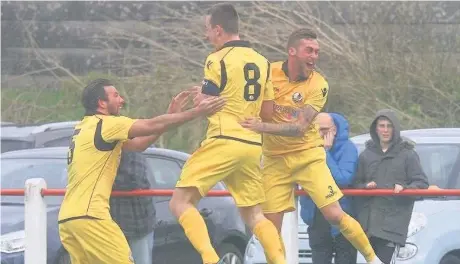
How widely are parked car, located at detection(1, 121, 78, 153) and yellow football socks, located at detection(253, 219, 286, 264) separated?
7.74 metres

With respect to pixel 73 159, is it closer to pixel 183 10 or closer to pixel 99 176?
pixel 99 176

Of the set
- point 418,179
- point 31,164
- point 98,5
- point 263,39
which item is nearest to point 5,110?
point 98,5

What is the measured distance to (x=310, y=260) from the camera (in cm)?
1109

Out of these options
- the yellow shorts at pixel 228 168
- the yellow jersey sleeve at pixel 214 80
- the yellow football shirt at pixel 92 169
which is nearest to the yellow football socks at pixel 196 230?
the yellow shorts at pixel 228 168

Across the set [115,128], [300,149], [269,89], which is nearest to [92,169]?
[115,128]

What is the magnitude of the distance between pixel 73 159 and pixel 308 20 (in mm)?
12102

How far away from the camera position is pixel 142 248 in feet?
33.2

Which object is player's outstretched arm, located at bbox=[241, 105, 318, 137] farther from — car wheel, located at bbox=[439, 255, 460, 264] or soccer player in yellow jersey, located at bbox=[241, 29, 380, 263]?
car wheel, located at bbox=[439, 255, 460, 264]

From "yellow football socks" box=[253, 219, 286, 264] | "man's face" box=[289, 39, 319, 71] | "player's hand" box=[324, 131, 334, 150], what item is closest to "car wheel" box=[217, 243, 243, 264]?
"player's hand" box=[324, 131, 334, 150]

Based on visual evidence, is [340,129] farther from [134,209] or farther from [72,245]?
[72,245]

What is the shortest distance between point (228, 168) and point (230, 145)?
169mm

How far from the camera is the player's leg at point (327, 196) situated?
9305 mm

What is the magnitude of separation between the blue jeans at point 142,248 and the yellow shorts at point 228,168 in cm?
116

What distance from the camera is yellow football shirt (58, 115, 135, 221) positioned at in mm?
9289
